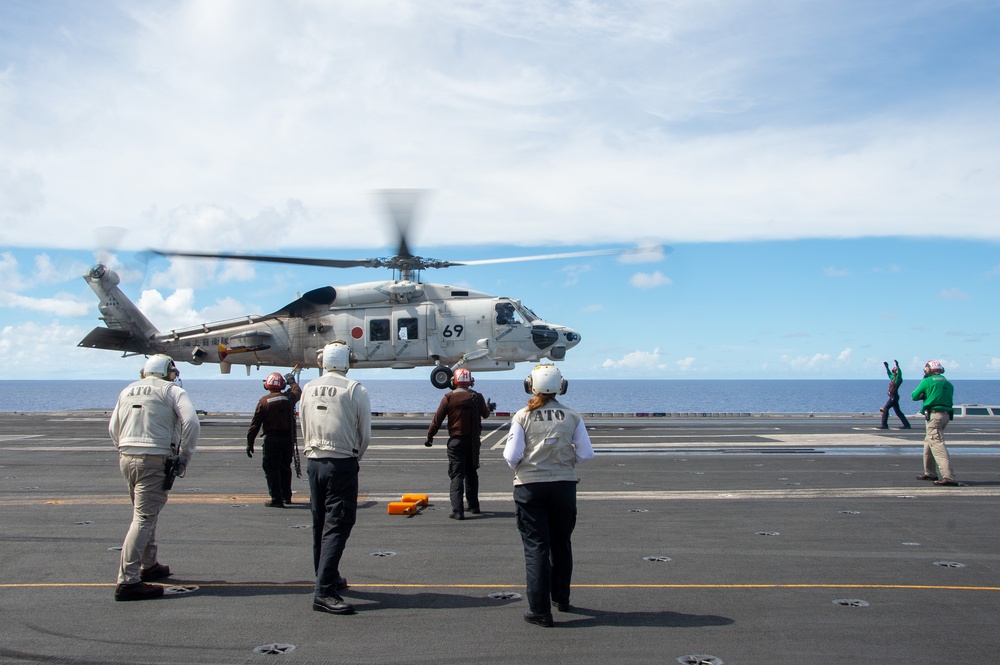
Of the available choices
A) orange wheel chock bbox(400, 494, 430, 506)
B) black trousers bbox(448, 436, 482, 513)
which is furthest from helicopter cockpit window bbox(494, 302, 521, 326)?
black trousers bbox(448, 436, 482, 513)

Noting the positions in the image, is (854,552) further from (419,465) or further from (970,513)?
(419,465)

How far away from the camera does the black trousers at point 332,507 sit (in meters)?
5.98

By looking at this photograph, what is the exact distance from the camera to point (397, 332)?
2645cm

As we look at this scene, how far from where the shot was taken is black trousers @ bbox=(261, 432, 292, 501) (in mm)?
10688

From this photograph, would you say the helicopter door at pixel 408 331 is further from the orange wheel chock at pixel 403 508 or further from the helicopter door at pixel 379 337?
the orange wheel chock at pixel 403 508

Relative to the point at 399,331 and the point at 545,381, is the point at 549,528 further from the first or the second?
the point at 399,331

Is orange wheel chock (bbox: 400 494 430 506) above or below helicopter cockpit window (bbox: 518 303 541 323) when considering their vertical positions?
below

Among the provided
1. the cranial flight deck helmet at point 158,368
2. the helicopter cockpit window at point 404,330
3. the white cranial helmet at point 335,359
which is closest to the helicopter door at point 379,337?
the helicopter cockpit window at point 404,330

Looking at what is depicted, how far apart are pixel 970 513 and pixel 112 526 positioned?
1068cm

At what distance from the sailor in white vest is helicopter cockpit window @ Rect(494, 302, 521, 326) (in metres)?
20.6

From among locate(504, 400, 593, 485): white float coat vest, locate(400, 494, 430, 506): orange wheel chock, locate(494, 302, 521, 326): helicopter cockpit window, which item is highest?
locate(494, 302, 521, 326): helicopter cockpit window

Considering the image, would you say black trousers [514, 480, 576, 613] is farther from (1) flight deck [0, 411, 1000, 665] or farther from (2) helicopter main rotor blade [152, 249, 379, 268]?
(2) helicopter main rotor blade [152, 249, 379, 268]

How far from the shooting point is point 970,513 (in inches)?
387

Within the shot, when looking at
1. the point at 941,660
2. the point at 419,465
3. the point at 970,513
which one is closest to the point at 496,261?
the point at 419,465
